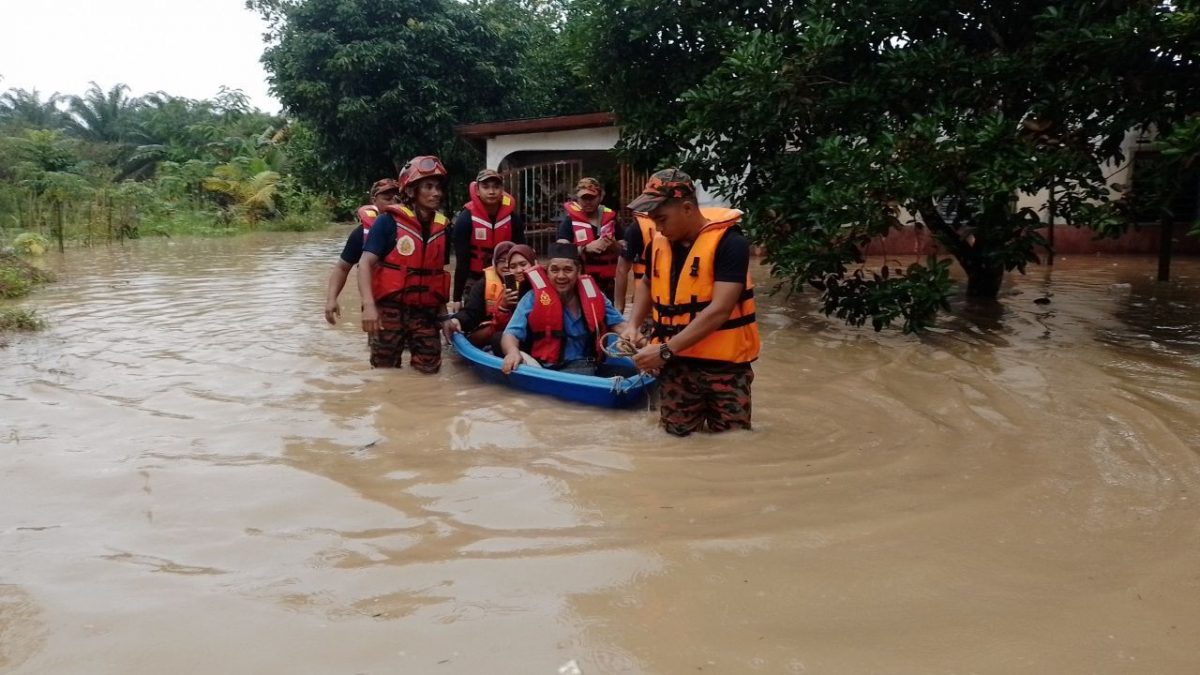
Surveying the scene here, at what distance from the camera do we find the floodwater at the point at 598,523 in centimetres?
276

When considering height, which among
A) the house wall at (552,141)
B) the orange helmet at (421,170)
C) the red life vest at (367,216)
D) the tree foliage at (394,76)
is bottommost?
the red life vest at (367,216)

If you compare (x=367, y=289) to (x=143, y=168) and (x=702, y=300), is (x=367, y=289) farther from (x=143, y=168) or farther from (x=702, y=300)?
(x=143, y=168)

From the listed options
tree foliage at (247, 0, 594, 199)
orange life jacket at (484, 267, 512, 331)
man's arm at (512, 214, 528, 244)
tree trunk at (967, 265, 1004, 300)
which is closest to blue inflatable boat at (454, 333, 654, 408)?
orange life jacket at (484, 267, 512, 331)

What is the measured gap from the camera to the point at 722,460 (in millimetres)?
4391

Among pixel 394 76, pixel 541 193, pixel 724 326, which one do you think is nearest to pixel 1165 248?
pixel 724 326

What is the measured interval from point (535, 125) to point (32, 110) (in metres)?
30.4

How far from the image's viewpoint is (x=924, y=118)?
7.05 metres

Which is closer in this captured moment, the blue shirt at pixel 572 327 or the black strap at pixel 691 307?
the black strap at pixel 691 307

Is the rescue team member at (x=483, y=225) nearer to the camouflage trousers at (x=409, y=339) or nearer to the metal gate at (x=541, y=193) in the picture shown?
the camouflage trousers at (x=409, y=339)

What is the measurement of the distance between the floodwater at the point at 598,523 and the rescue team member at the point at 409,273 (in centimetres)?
25

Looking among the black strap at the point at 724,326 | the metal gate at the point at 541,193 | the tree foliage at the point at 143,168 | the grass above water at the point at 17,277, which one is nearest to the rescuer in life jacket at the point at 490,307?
the black strap at the point at 724,326

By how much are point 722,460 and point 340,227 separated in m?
23.8

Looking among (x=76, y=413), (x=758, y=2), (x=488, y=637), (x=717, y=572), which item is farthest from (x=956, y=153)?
(x=76, y=413)

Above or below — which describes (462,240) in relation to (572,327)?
above
